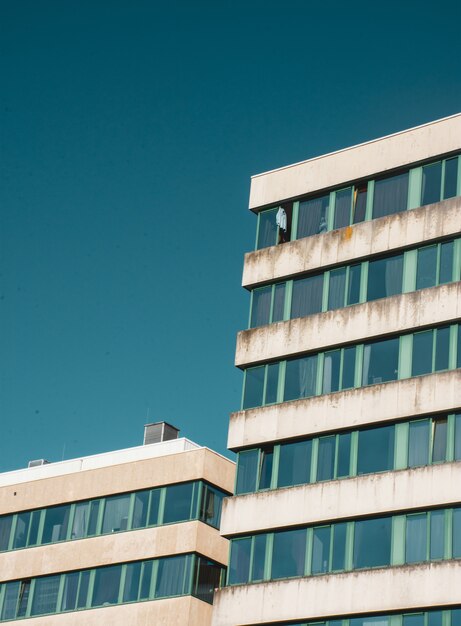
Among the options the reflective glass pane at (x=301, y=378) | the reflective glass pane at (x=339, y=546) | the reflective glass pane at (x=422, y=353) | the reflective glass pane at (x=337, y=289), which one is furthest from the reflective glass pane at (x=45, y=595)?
the reflective glass pane at (x=422, y=353)

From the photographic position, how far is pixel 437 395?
2124 inches

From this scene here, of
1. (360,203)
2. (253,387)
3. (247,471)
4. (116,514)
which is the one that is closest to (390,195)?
(360,203)

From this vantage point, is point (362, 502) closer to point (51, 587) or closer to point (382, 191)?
point (382, 191)

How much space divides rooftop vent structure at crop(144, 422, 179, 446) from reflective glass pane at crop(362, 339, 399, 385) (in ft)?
46.1

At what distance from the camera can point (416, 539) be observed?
5238 cm

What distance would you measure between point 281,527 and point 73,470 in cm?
1480

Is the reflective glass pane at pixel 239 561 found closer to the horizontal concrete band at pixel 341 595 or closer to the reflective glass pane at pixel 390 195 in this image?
the horizontal concrete band at pixel 341 595

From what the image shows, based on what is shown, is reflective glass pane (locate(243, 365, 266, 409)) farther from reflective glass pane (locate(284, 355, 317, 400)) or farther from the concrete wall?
the concrete wall

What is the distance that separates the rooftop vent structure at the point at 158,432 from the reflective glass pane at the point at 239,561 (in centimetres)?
1122

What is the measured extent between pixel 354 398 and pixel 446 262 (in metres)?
6.33

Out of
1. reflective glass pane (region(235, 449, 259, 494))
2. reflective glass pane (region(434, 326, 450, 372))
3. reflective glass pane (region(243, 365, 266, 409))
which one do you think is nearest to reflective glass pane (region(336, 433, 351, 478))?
reflective glass pane (region(235, 449, 259, 494))

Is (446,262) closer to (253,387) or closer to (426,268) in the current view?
(426,268)

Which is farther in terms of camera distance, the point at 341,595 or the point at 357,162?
the point at 357,162

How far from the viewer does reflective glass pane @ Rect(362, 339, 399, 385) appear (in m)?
56.0
